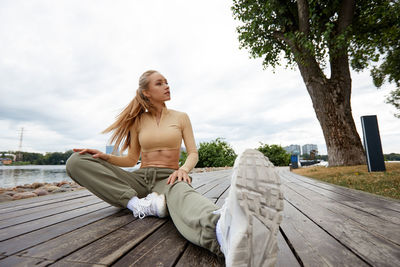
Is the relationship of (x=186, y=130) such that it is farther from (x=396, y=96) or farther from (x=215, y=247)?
(x=396, y=96)

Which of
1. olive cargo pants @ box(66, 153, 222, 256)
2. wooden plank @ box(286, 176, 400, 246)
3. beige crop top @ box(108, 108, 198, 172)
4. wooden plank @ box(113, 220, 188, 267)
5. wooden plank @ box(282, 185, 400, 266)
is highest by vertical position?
beige crop top @ box(108, 108, 198, 172)

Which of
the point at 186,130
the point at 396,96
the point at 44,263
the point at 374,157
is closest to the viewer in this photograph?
the point at 44,263

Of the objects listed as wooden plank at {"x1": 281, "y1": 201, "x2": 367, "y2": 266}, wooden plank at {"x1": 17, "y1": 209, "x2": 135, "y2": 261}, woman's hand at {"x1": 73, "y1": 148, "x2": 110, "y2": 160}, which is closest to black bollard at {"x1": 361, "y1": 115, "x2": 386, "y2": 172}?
wooden plank at {"x1": 281, "y1": 201, "x2": 367, "y2": 266}

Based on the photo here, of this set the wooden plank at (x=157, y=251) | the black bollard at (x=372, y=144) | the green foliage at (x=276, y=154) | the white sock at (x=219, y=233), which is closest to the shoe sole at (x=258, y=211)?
the white sock at (x=219, y=233)

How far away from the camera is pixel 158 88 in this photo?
1.61 metres

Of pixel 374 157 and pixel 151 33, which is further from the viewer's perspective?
pixel 151 33

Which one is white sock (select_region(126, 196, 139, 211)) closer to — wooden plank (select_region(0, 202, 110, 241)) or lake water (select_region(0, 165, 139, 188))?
wooden plank (select_region(0, 202, 110, 241))

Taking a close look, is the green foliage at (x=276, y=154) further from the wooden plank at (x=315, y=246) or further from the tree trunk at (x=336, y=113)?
the wooden plank at (x=315, y=246)

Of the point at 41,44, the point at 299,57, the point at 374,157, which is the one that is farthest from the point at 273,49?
the point at 41,44

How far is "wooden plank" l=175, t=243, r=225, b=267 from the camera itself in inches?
27.1

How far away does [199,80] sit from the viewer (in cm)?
1522

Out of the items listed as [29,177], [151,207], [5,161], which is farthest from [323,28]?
[5,161]

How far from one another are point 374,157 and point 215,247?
4.41 m

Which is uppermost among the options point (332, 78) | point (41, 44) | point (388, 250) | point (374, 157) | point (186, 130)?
point (41, 44)
